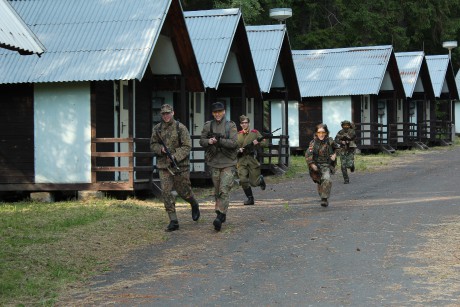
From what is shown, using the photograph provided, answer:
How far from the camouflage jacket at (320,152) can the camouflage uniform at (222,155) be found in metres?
3.58

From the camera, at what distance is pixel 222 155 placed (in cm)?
1480

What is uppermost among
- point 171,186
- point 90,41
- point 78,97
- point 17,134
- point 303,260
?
point 90,41

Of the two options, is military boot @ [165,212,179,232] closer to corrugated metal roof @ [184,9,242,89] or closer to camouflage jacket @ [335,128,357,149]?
corrugated metal roof @ [184,9,242,89]

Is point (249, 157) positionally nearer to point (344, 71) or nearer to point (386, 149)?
point (386, 149)

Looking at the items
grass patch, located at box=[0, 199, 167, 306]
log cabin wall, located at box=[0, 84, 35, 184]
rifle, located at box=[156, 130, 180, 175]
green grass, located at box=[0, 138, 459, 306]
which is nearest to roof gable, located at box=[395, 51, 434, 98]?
log cabin wall, located at box=[0, 84, 35, 184]

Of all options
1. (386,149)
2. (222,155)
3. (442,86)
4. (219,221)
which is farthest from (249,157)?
(442,86)

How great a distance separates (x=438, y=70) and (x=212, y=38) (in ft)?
A: 99.3

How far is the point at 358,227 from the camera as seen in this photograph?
47.2 ft

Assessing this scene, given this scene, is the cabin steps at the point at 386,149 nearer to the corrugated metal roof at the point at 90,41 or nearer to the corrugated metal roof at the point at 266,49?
the corrugated metal roof at the point at 266,49

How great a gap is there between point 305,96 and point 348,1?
2159 centimetres

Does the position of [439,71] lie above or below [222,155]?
above

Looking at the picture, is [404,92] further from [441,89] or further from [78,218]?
[78,218]

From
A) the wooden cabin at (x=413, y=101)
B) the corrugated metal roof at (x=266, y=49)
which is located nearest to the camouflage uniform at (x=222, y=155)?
the corrugated metal roof at (x=266, y=49)

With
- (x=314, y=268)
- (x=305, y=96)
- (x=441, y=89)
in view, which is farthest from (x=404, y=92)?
(x=314, y=268)
